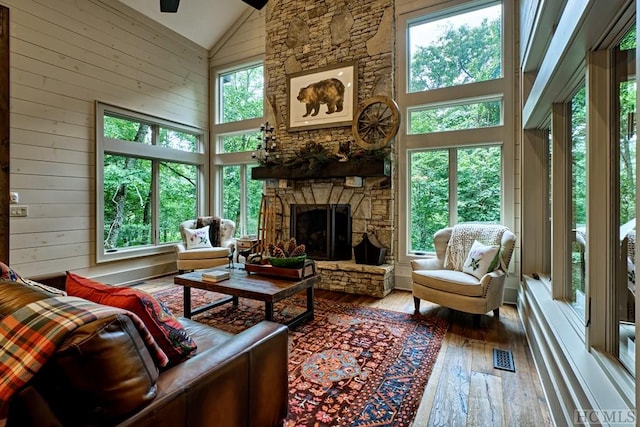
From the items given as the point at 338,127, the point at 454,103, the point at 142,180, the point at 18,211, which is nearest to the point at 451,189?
the point at 454,103

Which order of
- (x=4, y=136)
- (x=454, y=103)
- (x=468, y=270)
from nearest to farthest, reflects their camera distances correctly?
1. (x=468, y=270)
2. (x=4, y=136)
3. (x=454, y=103)

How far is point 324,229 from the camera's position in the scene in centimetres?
491

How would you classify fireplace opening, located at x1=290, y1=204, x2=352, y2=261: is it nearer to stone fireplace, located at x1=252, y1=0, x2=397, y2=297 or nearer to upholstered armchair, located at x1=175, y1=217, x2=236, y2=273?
stone fireplace, located at x1=252, y1=0, x2=397, y2=297

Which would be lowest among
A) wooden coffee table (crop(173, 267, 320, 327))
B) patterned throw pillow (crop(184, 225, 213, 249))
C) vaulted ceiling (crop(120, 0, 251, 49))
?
wooden coffee table (crop(173, 267, 320, 327))

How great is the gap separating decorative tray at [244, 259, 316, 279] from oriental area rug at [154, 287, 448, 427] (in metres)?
0.50

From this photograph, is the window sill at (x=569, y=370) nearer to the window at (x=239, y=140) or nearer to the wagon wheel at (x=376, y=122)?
the wagon wheel at (x=376, y=122)

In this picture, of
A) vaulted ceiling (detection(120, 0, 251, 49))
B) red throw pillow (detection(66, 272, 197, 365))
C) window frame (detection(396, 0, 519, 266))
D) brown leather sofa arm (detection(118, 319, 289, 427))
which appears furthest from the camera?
vaulted ceiling (detection(120, 0, 251, 49))

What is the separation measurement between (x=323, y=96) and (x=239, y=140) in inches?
85.0

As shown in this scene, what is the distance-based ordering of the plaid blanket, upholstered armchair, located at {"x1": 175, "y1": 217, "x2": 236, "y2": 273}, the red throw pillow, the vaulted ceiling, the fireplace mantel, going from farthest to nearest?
the vaulted ceiling
upholstered armchair, located at {"x1": 175, "y1": 217, "x2": 236, "y2": 273}
the fireplace mantel
the red throw pillow
the plaid blanket

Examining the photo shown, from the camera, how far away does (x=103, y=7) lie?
15.3 feet

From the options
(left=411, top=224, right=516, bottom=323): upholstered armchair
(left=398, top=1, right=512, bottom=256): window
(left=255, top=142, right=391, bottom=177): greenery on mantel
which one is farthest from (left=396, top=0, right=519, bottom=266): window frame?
(left=411, top=224, right=516, bottom=323): upholstered armchair

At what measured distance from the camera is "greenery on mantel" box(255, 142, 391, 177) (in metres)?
4.41

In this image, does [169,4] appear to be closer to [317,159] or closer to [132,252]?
[317,159]

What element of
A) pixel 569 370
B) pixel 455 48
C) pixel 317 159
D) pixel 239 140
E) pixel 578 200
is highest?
pixel 455 48
